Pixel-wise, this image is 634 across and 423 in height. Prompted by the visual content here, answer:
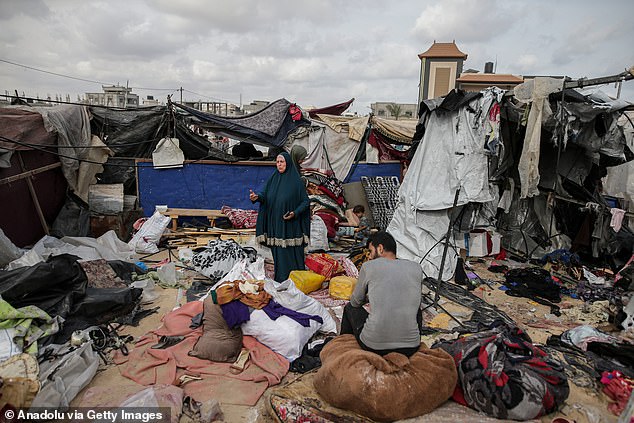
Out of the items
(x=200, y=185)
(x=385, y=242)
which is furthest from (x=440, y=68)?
(x=385, y=242)

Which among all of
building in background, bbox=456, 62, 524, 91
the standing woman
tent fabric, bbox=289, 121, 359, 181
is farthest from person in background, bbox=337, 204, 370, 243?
building in background, bbox=456, 62, 524, 91

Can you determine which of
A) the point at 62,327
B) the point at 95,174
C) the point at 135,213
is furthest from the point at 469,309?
the point at 95,174

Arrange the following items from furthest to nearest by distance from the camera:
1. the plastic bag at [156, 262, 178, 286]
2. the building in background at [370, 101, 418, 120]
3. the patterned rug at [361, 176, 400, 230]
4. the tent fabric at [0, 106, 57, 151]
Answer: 1. the building in background at [370, 101, 418, 120]
2. the patterned rug at [361, 176, 400, 230]
3. the tent fabric at [0, 106, 57, 151]
4. the plastic bag at [156, 262, 178, 286]

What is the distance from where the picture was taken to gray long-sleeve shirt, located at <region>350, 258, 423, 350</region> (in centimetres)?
277

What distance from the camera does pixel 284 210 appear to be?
5.09 metres

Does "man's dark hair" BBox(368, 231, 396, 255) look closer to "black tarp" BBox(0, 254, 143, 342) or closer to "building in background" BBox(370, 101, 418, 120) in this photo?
"black tarp" BBox(0, 254, 143, 342)

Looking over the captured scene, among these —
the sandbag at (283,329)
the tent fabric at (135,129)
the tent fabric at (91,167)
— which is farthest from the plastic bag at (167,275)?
the tent fabric at (135,129)

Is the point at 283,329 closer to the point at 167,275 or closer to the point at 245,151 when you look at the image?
the point at 167,275

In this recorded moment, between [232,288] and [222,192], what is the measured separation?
16.8 ft

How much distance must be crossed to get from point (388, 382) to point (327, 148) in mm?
7053

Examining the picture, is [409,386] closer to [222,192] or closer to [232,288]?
[232,288]

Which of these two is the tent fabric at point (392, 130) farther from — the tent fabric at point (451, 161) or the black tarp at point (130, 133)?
the black tarp at point (130, 133)

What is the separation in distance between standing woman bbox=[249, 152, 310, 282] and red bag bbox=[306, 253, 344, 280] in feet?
0.94

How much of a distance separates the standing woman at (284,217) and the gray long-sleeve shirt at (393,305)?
2366 mm
